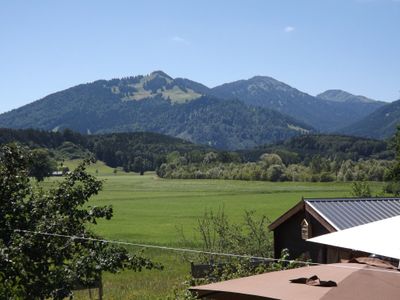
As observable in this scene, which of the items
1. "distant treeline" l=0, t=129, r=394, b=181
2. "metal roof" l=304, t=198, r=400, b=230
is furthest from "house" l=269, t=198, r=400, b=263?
"distant treeline" l=0, t=129, r=394, b=181

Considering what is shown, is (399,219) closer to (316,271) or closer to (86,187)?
(316,271)

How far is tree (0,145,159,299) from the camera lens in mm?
10094

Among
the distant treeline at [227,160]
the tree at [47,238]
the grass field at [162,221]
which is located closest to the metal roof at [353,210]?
the grass field at [162,221]

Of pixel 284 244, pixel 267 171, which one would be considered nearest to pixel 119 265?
pixel 284 244

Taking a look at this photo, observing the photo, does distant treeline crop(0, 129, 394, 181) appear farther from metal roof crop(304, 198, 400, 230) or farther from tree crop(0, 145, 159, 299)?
tree crop(0, 145, 159, 299)

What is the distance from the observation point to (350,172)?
10606 cm

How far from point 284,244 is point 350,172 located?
282ft

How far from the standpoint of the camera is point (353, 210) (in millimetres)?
19438

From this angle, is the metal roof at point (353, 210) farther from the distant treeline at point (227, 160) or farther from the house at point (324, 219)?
the distant treeline at point (227, 160)

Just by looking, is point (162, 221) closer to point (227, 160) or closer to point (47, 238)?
point (47, 238)

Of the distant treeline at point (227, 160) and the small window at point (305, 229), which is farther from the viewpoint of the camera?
the distant treeline at point (227, 160)

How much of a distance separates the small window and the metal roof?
0.94 m

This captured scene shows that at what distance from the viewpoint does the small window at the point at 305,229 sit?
20898mm

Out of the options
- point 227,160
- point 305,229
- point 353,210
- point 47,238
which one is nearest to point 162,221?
point 305,229
